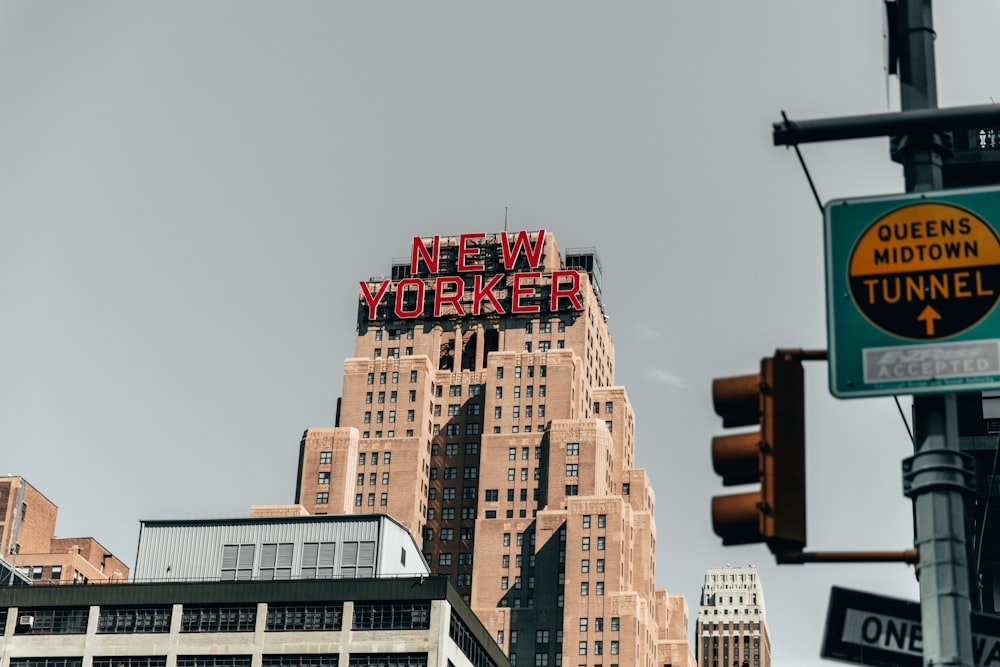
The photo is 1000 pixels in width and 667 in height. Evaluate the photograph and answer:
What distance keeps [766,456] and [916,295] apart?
86.8 inches

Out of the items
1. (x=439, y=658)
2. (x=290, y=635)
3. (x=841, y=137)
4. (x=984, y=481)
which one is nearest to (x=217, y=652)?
(x=290, y=635)

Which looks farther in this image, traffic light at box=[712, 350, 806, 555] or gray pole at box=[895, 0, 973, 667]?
gray pole at box=[895, 0, 973, 667]

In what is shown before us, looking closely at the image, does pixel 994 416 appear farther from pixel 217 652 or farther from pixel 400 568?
pixel 400 568

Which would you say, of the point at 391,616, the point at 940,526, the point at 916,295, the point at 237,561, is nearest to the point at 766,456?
the point at 940,526

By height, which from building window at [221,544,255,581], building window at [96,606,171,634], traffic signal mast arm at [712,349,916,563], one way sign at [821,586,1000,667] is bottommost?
one way sign at [821,586,1000,667]

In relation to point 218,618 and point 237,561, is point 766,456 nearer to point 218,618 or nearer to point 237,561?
point 218,618

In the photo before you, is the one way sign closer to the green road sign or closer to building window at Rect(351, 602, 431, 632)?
the green road sign

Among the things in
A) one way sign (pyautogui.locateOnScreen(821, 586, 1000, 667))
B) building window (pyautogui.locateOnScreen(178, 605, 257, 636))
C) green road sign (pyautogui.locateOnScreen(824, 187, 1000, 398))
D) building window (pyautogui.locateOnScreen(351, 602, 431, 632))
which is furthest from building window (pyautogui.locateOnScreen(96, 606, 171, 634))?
green road sign (pyautogui.locateOnScreen(824, 187, 1000, 398))

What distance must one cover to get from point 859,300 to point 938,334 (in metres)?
0.79

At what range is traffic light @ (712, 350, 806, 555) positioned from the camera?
13836 mm

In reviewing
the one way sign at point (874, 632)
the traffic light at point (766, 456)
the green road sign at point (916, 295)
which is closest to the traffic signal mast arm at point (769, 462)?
the traffic light at point (766, 456)

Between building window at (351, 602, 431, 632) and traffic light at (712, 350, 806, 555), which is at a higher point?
building window at (351, 602, 431, 632)

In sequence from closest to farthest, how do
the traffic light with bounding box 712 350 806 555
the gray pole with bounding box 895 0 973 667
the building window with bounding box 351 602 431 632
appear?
the traffic light with bounding box 712 350 806 555 → the gray pole with bounding box 895 0 973 667 → the building window with bounding box 351 602 431 632

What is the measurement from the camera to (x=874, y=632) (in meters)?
15.1
